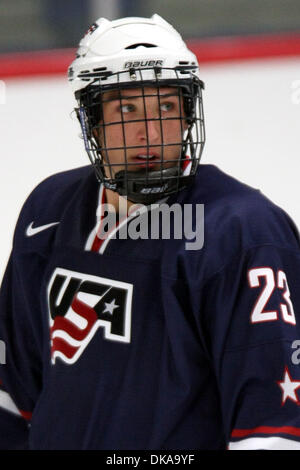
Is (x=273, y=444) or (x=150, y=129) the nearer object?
(x=273, y=444)

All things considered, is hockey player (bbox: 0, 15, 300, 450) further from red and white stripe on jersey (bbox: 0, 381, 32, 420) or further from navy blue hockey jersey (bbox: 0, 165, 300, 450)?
red and white stripe on jersey (bbox: 0, 381, 32, 420)

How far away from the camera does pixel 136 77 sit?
5.17ft

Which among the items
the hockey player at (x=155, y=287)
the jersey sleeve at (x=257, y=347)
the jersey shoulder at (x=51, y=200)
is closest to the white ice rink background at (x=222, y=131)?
the jersey shoulder at (x=51, y=200)

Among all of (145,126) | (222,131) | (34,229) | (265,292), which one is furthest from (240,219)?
(222,131)

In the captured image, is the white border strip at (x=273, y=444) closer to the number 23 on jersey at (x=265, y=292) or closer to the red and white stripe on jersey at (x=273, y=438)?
the red and white stripe on jersey at (x=273, y=438)

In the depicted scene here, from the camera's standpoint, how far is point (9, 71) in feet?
8.41

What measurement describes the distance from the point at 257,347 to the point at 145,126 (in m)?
0.39

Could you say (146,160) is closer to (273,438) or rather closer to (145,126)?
(145,126)

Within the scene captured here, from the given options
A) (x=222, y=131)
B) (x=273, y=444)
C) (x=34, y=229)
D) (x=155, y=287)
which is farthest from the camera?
(x=222, y=131)

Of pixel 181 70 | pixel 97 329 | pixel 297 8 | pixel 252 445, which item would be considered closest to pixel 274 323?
pixel 252 445

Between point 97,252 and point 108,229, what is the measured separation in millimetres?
49

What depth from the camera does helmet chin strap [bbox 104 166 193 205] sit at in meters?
1.56

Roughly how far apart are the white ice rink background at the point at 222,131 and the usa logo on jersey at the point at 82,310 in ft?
2.50

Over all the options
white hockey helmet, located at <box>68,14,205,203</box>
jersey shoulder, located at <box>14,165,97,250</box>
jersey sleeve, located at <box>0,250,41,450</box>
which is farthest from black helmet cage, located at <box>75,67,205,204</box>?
jersey sleeve, located at <box>0,250,41,450</box>
